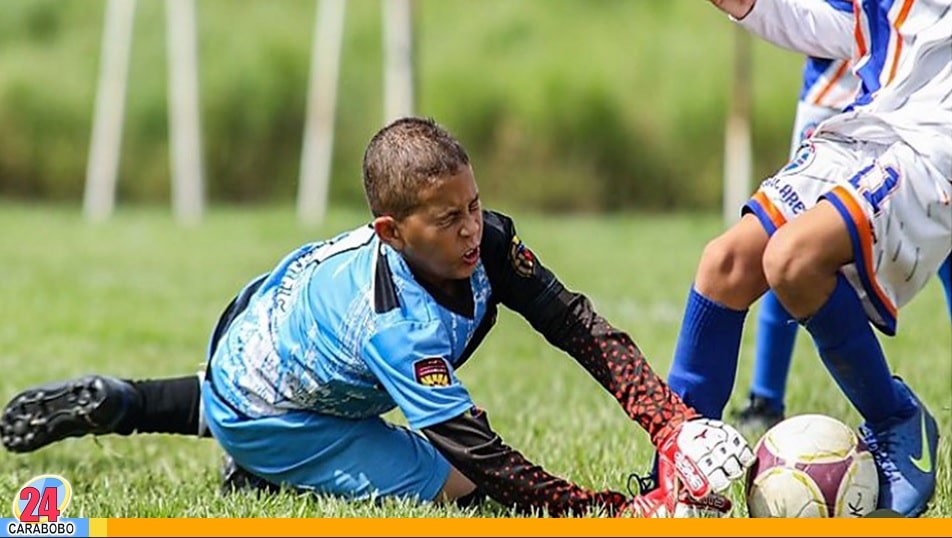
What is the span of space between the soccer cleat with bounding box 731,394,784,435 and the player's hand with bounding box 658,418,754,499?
1744mm

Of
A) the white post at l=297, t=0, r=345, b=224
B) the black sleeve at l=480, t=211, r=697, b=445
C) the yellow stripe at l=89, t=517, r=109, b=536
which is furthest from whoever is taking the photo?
the white post at l=297, t=0, r=345, b=224

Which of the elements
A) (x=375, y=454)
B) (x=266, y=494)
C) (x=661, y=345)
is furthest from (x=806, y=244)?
(x=661, y=345)

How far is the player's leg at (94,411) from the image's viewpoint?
423 centimetres

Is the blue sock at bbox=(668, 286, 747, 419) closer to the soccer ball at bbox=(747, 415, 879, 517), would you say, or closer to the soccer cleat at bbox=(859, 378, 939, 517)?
the soccer ball at bbox=(747, 415, 879, 517)

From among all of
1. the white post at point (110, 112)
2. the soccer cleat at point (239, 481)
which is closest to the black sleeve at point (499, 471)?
the soccer cleat at point (239, 481)

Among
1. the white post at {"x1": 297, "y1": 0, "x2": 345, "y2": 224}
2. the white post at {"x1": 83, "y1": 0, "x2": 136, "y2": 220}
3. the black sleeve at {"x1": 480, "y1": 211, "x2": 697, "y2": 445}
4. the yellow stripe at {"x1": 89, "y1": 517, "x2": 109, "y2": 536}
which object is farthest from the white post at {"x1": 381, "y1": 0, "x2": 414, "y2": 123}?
the yellow stripe at {"x1": 89, "y1": 517, "x2": 109, "y2": 536}

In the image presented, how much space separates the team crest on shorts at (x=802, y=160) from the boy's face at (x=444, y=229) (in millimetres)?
697

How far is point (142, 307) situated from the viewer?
9.16 metres

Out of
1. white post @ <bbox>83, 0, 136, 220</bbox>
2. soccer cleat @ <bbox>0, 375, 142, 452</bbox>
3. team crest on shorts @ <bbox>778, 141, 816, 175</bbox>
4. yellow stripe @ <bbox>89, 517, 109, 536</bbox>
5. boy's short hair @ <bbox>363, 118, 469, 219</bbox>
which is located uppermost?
team crest on shorts @ <bbox>778, 141, 816, 175</bbox>

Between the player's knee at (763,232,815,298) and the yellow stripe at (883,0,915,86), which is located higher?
the yellow stripe at (883,0,915,86)

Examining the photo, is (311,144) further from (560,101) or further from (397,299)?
(397,299)

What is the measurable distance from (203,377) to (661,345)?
361 centimetres

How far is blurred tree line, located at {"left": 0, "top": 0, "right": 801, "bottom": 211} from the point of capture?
18.7 meters

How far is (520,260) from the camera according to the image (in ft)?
12.3
